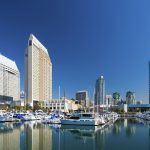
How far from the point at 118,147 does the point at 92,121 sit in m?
32.2

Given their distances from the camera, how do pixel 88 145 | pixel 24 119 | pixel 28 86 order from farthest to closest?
pixel 28 86 → pixel 24 119 → pixel 88 145

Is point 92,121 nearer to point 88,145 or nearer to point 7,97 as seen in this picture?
point 88,145

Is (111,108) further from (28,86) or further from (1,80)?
(1,80)

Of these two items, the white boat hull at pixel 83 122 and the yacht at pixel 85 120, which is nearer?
the white boat hull at pixel 83 122

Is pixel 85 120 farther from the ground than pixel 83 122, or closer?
farther from the ground

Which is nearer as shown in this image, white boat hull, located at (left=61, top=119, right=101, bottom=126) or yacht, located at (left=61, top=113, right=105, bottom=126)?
white boat hull, located at (left=61, top=119, right=101, bottom=126)

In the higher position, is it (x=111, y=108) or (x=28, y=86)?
(x=28, y=86)

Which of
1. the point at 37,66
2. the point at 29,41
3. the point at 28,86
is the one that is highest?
the point at 29,41

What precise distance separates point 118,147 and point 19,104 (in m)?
137

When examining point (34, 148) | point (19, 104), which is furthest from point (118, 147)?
point (19, 104)

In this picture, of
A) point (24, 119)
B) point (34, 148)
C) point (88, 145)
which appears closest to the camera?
point (34, 148)

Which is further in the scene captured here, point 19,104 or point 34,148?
point 19,104

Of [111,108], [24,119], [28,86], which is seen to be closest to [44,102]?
[28,86]

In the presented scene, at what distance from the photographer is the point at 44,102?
639ft
